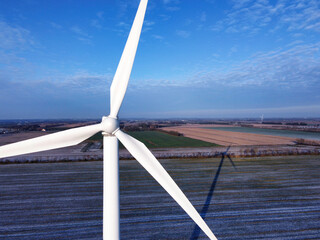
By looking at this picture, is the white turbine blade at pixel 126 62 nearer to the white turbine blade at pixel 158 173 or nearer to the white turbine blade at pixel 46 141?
the white turbine blade at pixel 46 141

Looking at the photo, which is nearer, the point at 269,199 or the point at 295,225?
the point at 295,225

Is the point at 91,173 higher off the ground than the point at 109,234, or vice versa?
the point at 109,234

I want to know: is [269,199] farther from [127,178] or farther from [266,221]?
[127,178]

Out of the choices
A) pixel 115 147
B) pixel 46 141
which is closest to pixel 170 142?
pixel 46 141

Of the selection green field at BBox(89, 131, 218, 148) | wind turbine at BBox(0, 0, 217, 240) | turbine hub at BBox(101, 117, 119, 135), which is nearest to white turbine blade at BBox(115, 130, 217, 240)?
wind turbine at BBox(0, 0, 217, 240)

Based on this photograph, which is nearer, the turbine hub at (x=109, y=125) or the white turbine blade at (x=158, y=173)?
the turbine hub at (x=109, y=125)

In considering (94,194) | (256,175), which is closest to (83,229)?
(94,194)

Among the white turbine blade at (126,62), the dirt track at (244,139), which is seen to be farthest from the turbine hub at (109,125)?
the dirt track at (244,139)
